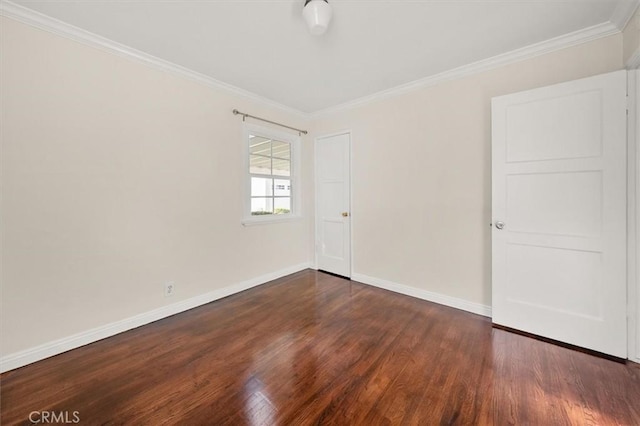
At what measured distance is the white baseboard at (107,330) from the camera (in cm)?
183

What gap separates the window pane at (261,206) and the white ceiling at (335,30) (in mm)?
1498

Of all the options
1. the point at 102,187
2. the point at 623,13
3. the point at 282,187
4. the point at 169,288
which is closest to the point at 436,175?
the point at 623,13

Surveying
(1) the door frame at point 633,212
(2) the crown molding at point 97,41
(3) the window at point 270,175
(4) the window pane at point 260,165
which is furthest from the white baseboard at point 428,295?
(2) the crown molding at point 97,41

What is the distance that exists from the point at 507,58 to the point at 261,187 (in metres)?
2.99

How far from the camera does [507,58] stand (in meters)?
2.40

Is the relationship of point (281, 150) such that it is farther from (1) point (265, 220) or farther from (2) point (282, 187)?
(1) point (265, 220)

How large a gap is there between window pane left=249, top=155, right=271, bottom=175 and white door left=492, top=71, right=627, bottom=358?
262 cm

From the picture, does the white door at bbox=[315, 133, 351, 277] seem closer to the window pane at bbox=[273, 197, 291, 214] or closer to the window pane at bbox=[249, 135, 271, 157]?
the window pane at bbox=[273, 197, 291, 214]

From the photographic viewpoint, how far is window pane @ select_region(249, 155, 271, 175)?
11.1ft

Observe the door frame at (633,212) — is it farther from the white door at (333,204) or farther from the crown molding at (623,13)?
the white door at (333,204)

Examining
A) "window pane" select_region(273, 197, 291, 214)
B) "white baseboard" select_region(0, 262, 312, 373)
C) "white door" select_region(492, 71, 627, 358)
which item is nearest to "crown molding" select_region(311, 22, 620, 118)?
"white door" select_region(492, 71, 627, 358)

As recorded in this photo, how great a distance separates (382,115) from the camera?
328cm

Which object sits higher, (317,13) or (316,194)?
(317,13)

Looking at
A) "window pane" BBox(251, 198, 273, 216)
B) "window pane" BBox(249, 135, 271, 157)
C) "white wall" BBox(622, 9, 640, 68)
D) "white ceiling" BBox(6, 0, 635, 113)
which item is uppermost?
"white ceiling" BBox(6, 0, 635, 113)
